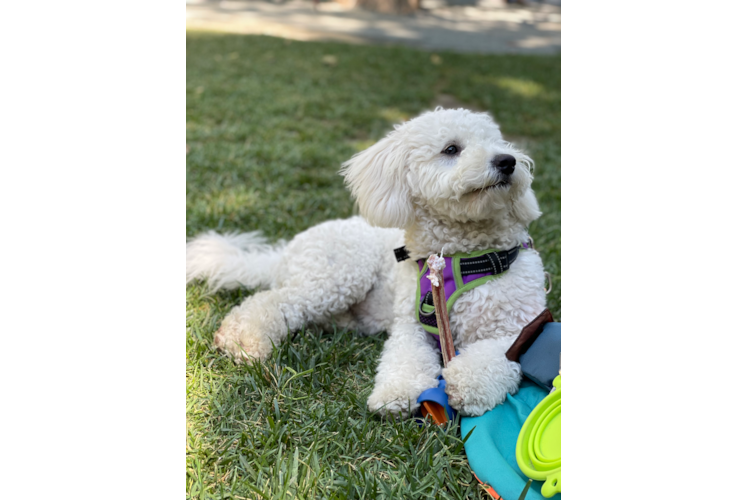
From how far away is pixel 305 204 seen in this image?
4262mm

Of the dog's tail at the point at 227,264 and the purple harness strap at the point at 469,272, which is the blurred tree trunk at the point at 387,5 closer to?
the dog's tail at the point at 227,264

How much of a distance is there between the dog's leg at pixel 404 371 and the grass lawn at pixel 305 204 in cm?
7

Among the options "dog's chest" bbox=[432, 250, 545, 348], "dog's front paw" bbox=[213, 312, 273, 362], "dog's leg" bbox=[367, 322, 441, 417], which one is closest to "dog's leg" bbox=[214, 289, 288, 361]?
"dog's front paw" bbox=[213, 312, 273, 362]

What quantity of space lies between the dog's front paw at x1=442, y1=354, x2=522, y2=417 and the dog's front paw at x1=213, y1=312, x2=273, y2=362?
0.86 meters

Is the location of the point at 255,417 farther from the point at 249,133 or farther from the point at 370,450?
the point at 249,133

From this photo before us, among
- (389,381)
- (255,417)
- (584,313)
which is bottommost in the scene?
(255,417)

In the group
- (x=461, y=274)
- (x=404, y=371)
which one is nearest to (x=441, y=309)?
(x=461, y=274)

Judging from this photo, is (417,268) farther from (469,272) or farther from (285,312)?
(285,312)

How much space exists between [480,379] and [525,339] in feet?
0.81

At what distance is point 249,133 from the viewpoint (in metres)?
5.57

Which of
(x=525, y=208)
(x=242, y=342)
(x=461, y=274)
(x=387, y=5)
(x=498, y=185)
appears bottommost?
(x=242, y=342)

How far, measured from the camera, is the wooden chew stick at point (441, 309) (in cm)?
229
